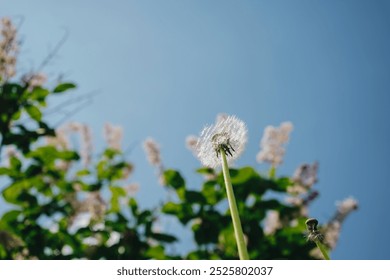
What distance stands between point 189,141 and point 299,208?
3.03 ft

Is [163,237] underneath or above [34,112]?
underneath

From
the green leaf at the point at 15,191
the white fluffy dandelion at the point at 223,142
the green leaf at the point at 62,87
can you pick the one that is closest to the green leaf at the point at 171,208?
the green leaf at the point at 15,191

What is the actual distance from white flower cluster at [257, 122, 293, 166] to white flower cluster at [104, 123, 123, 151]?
128cm

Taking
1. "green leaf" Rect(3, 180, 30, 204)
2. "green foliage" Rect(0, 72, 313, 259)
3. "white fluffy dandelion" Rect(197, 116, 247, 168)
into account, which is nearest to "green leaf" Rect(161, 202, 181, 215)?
"green foliage" Rect(0, 72, 313, 259)

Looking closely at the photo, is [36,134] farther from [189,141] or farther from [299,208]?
[299,208]

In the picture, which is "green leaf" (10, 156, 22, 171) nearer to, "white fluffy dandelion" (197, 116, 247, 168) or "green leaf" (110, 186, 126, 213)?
"green leaf" (110, 186, 126, 213)

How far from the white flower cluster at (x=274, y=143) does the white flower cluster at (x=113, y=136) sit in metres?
1.28

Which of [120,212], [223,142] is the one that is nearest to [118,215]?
[120,212]

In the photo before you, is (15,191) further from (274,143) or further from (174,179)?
(274,143)

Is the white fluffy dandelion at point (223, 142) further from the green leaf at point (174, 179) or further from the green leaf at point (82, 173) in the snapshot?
the green leaf at point (82, 173)

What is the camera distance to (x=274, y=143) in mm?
2174

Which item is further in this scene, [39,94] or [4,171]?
[39,94]

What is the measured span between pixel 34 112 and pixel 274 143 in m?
1.37
